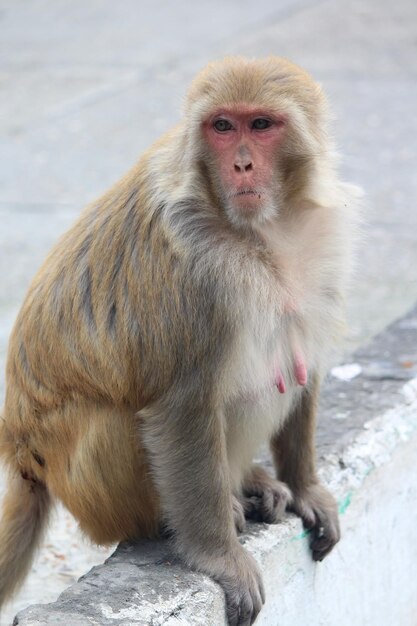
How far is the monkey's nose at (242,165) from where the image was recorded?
2967 mm

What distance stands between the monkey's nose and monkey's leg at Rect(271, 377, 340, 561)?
2.78 feet

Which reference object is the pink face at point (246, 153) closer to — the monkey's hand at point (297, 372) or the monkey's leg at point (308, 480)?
the monkey's hand at point (297, 372)

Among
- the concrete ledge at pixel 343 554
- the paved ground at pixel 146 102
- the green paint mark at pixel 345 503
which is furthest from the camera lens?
the paved ground at pixel 146 102

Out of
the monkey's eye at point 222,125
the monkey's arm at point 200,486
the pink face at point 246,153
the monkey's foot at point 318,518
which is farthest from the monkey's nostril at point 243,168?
the monkey's foot at point 318,518

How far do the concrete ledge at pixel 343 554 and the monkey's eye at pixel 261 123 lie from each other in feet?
3.86

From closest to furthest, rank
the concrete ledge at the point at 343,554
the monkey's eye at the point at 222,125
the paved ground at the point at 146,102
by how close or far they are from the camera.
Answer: the concrete ledge at the point at 343,554
the monkey's eye at the point at 222,125
the paved ground at the point at 146,102

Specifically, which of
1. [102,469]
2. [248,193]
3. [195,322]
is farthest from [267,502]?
[248,193]

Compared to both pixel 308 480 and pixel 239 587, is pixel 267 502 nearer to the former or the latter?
pixel 308 480

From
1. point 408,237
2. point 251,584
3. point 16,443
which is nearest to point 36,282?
point 16,443

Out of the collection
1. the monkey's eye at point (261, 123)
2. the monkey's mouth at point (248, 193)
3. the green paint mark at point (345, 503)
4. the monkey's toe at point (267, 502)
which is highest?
the monkey's eye at point (261, 123)

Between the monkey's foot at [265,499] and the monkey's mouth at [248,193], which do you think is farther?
the monkey's foot at [265,499]

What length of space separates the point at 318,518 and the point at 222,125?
1286 mm

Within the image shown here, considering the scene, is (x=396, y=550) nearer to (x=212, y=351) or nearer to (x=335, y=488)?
(x=335, y=488)

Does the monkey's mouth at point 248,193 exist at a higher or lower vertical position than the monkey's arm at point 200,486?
higher
